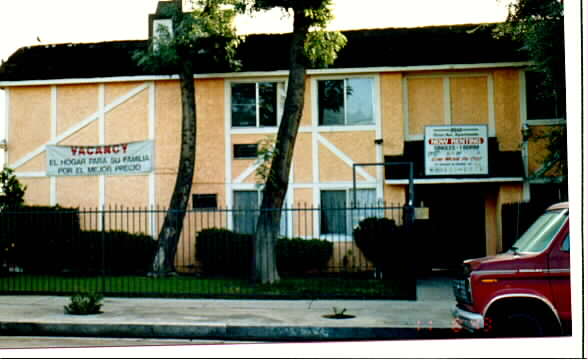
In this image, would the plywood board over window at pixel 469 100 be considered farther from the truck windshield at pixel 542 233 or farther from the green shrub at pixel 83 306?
the truck windshield at pixel 542 233

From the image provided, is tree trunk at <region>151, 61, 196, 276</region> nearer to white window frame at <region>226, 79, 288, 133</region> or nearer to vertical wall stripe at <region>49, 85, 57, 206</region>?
white window frame at <region>226, 79, 288, 133</region>

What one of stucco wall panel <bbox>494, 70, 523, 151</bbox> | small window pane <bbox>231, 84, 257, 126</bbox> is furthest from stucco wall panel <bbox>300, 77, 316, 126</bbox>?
stucco wall panel <bbox>494, 70, 523, 151</bbox>

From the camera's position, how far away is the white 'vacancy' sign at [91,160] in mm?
22672

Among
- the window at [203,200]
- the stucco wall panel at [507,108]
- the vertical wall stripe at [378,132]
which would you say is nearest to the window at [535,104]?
the stucco wall panel at [507,108]

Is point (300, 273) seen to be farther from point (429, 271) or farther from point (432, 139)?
point (432, 139)

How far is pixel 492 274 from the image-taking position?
30.3ft

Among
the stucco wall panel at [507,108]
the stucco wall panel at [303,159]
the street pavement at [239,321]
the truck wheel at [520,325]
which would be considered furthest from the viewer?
the stucco wall panel at [303,159]

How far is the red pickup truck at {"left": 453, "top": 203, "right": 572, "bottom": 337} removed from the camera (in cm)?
884

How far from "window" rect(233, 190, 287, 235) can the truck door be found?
13.2 metres

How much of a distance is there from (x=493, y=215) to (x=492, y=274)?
42.3 feet

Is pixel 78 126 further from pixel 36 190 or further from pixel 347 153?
pixel 347 153

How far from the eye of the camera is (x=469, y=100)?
21625mm

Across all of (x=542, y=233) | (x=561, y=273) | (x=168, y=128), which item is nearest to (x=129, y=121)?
(x=168, y=128)

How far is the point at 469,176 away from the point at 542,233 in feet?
37.4
